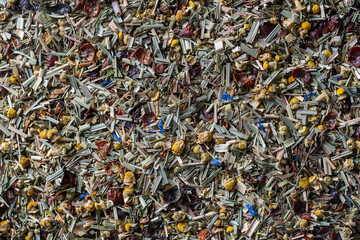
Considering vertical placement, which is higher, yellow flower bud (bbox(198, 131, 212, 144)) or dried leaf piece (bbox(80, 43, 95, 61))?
dried leaf piece (bbox(80, 43, 95, 61))

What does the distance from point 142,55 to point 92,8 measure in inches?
11.2

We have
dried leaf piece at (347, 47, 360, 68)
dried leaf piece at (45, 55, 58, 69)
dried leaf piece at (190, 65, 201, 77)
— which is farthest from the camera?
dried leaf piece at (45, 55, 58, 69)

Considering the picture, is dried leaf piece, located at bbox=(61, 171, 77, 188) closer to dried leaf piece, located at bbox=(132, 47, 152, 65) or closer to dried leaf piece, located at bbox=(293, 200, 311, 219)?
dried leaf piece, located at bbox=(132, 47, 152, 65)

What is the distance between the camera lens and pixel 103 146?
130cm

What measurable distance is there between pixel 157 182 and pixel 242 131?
0.37 metres

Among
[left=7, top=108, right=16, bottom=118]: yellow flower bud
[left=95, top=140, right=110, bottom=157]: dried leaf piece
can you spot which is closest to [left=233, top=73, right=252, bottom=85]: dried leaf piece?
[left=95, top=140, right=110, bottom=157]: dried leaf piece

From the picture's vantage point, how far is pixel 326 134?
119cm

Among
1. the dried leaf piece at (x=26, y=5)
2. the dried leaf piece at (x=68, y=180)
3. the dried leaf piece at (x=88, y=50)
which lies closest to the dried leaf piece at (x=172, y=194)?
the dried leaf piece at (x=68, y=180)

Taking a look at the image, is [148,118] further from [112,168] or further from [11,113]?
[11,113]

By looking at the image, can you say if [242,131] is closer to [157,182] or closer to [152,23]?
[157,182]

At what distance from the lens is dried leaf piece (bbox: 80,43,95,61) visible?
132 centimetres

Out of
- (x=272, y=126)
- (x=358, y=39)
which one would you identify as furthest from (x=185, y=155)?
(x=358, y=39)

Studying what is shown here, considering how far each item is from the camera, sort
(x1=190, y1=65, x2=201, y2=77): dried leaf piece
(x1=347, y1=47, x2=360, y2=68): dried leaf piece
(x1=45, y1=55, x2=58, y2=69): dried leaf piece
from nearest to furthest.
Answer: (x1=347, y1=47, x2=360, y2=68): dried leaf piece
(x1=190, y1=65, x2=201, y2=77): dried leaf piece
(x1=45, y1=55, x2=58, y2=69): dried leaf piece

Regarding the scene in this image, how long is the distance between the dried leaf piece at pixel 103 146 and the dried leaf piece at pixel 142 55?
0.34 m
